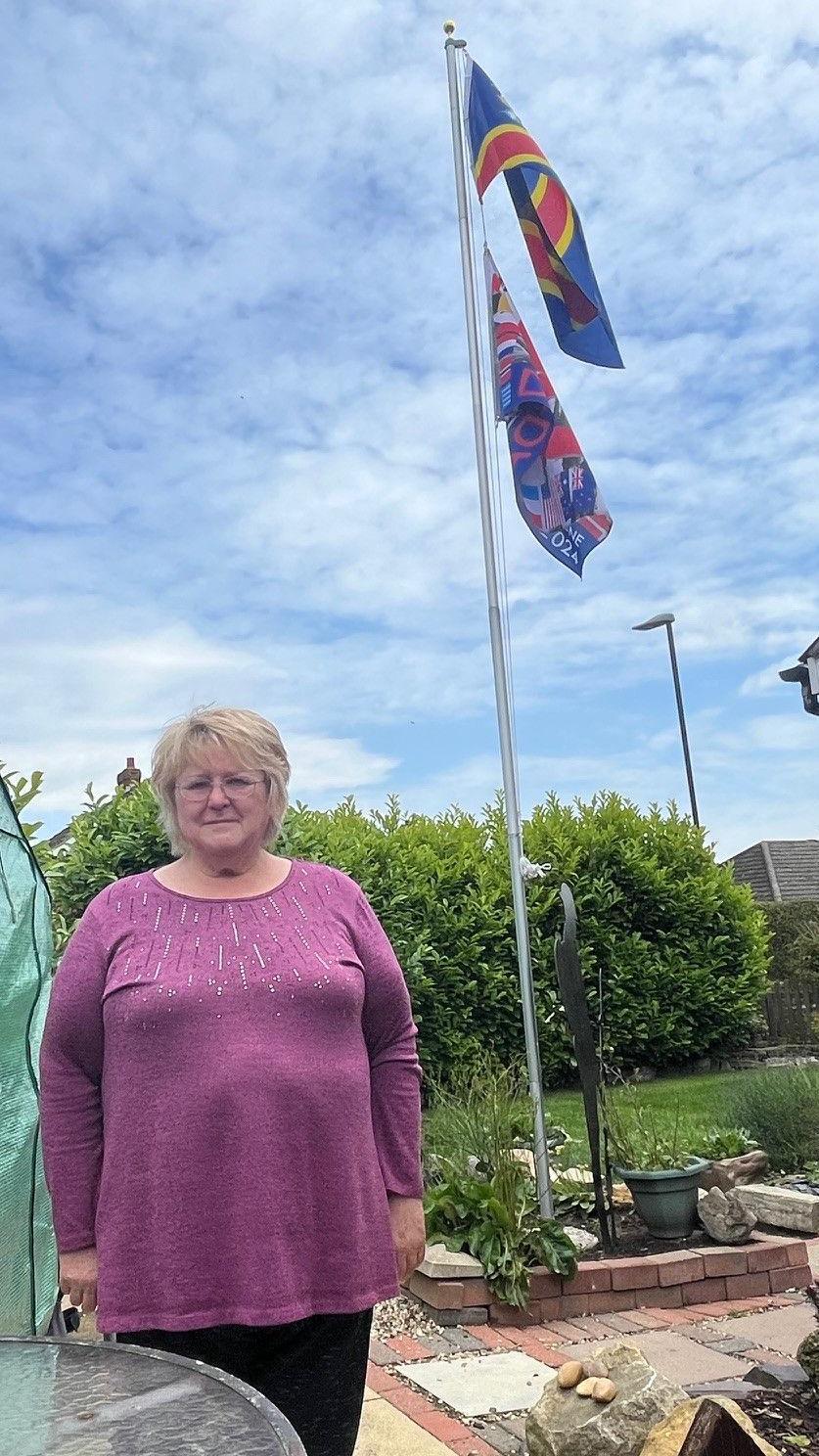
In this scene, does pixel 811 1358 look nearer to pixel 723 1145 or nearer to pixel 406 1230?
pixel 406 1230

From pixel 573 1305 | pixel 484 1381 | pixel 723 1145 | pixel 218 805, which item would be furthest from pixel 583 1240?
pixel 218 805

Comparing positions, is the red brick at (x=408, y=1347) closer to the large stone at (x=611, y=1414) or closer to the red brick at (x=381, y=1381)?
the red brick at (x=381, y=1381)

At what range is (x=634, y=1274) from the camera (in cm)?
375

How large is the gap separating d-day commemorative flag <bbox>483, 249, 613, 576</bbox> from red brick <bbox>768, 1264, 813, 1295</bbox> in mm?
2810

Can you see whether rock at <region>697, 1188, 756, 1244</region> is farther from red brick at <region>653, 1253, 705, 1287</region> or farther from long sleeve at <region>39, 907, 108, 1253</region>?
long sleeve at <region>39, 907, 108, 1253</region>

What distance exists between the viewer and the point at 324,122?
4.76 m

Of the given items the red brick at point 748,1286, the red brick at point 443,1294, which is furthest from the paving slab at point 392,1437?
the red brick at point 748,1286

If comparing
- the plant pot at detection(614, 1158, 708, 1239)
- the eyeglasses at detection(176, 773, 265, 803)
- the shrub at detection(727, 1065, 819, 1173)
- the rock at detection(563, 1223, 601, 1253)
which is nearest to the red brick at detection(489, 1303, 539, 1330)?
the rock at detection(563, 1223, 601, 1253)

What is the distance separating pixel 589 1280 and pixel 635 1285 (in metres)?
0.16

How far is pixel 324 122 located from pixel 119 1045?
4.30 meters

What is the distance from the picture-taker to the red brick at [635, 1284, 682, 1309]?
3.75 m

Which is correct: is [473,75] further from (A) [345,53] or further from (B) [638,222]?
(B) [638,222]

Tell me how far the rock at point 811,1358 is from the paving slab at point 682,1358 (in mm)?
583

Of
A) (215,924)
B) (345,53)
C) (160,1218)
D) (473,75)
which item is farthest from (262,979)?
(473,75)
